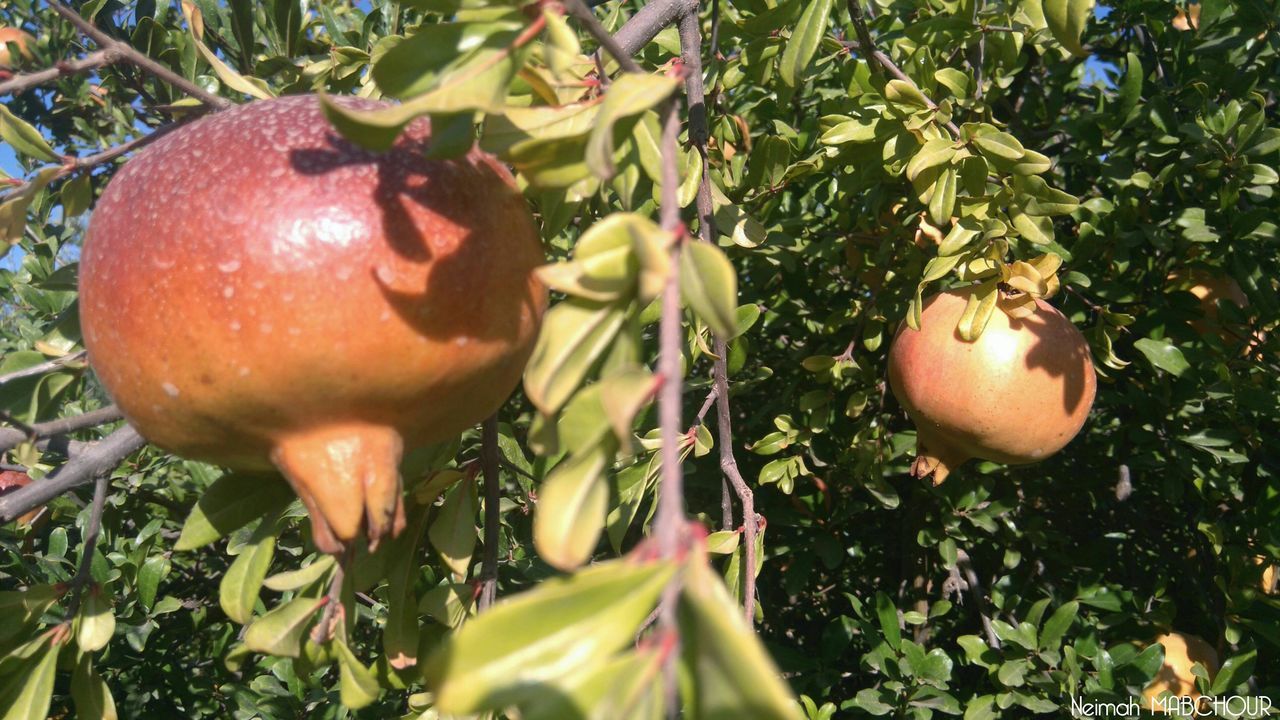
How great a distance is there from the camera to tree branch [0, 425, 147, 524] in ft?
2.45

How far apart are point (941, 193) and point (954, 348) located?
20cm

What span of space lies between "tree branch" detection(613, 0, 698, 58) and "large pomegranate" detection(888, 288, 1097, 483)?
20.8 inches

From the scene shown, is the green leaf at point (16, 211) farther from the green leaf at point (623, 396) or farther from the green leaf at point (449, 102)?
the green leaf at point (623, 396)

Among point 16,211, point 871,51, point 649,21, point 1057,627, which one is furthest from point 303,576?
point 1057,627

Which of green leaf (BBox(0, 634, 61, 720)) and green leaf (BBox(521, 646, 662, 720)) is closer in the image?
green leaf (BBox(521, 646, 662, 720))

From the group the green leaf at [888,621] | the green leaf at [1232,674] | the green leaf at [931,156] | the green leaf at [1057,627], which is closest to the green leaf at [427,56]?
the green leaf at [931,156]

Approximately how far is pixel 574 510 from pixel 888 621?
116 centimetres

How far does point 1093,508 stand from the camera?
5.74 ft

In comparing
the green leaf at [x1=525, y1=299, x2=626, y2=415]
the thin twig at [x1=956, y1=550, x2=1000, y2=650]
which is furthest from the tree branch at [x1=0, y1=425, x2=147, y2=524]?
the thin twig at [x1=956, y1=550, x2=1000, y2=650]

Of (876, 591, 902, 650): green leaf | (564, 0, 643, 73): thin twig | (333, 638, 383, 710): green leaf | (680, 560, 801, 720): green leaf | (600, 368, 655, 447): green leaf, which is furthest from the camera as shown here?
(876, 591, 902, 650): green leaf

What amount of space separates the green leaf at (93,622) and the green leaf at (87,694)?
26 millimetres

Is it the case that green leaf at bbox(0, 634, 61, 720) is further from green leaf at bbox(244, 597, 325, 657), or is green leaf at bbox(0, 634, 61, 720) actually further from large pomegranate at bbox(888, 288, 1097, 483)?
large pomegranate at bbox(888, 288, 1097, 483)

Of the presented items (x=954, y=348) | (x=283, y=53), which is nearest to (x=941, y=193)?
(x=954, y=348)

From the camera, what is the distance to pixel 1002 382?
110 cm
